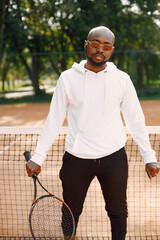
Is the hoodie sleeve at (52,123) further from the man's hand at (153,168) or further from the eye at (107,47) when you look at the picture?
the man's hand at (153,168)

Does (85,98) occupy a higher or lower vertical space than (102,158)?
higher

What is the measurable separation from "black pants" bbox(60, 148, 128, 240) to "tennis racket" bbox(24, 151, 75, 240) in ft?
0.27

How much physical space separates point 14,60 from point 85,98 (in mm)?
22125

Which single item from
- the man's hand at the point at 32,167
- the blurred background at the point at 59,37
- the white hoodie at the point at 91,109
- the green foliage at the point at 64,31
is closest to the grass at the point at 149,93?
the blurred background at the point at 59,37

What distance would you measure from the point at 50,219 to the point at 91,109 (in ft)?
3.58

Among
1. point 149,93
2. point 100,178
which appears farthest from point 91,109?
point 149,93

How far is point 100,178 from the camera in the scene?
7.63 ft

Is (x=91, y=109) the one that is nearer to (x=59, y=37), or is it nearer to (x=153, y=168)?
(x=153, y=168)

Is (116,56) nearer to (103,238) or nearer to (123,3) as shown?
(123,3)

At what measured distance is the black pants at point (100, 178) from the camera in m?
2.24

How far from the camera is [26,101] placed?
2048cm

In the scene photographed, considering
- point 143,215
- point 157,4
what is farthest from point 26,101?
point 143,215

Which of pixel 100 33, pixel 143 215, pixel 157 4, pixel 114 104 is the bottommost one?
pixel 143 215

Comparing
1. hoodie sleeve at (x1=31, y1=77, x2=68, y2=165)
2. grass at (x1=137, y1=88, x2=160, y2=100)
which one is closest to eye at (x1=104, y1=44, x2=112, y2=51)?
hoodie sleeve at (x1=31, y1=77, x2=68, y2=165)
